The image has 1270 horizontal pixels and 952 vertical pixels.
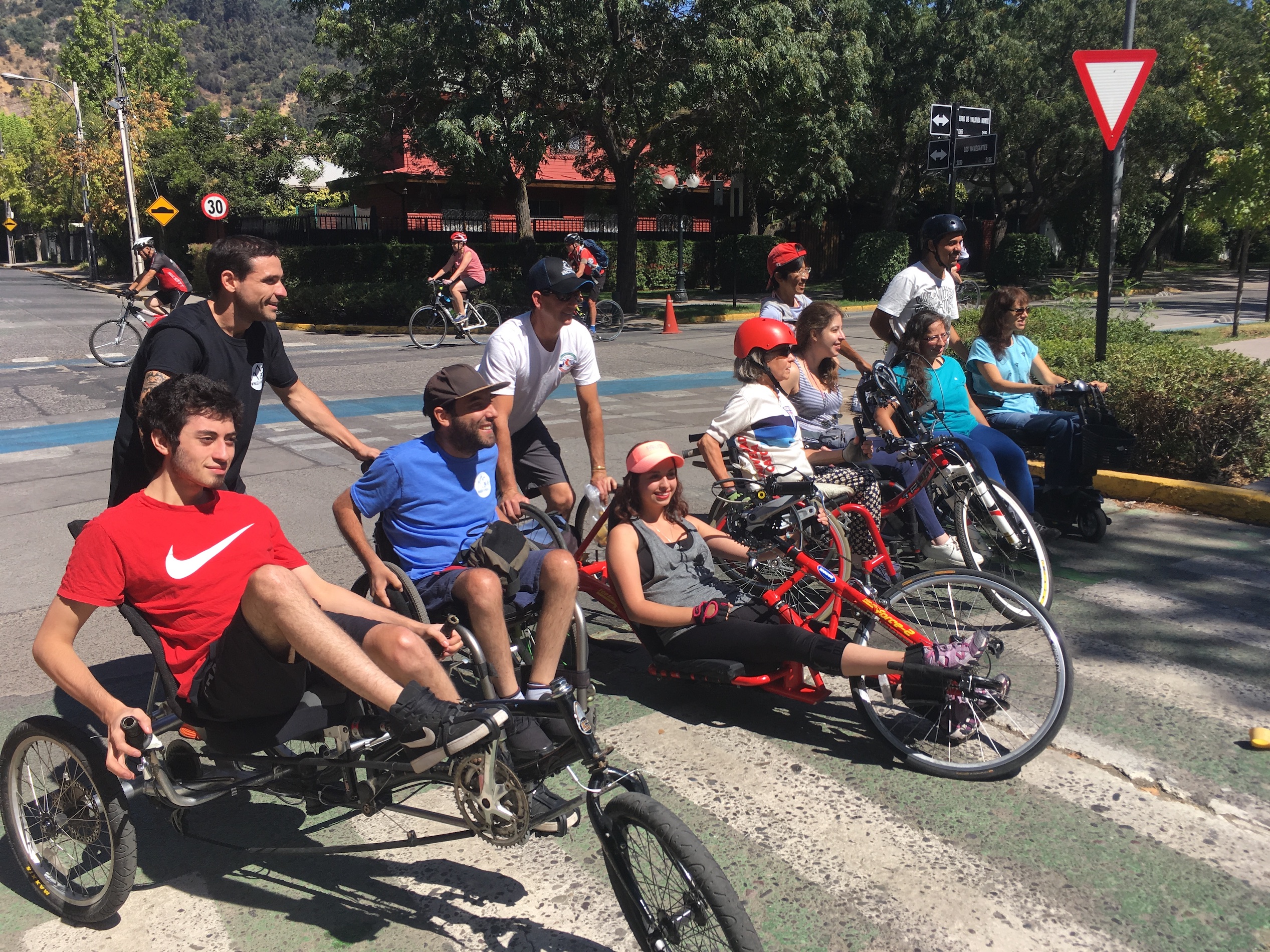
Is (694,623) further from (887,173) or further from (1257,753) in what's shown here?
(887,173)

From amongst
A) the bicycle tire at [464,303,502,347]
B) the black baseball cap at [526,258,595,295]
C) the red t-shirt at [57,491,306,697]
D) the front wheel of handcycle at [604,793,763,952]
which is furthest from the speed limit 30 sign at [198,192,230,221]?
the front wheel of handcycle at [604,793,763,952]

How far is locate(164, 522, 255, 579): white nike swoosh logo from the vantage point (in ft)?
10.3

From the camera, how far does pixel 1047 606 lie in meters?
5.45

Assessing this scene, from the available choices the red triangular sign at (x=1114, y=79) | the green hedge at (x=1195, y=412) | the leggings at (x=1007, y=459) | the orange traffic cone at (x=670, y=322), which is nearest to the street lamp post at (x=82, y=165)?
the orange traffic cone at (x=670, y=322)

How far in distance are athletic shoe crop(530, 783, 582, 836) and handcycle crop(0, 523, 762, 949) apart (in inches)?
1.2

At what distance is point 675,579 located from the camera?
14.1 feet

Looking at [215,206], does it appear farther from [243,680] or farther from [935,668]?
[935,668]

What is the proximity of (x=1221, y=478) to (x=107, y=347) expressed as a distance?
15959 millimetres

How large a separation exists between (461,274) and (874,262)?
1445cm

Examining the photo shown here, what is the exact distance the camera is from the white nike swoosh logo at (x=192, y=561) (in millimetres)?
3150

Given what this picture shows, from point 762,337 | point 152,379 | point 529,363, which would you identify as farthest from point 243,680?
point 762,337

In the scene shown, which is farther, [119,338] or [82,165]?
[82,165]

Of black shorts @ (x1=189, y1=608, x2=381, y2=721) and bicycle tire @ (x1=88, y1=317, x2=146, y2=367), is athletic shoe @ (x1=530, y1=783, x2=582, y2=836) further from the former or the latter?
bicycle tire @ (x1=88, y1=317, x2=146, y2=367)

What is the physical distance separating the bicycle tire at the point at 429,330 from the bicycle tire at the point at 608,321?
2.89 metres
